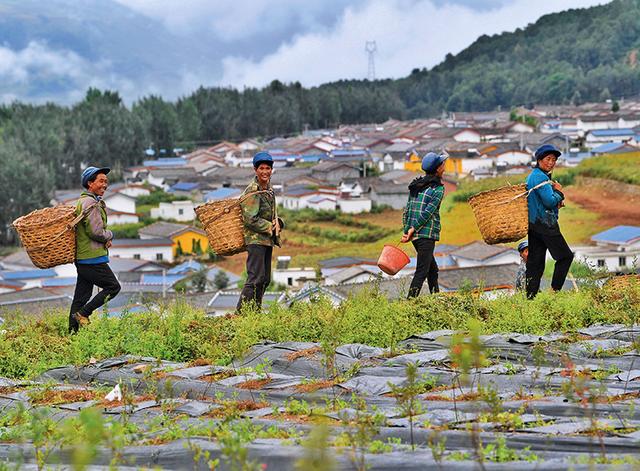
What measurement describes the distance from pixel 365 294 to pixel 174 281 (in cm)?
2373

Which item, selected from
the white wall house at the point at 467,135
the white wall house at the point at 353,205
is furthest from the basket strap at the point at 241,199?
the white wall house at the point at 467,135

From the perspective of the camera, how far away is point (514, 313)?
20.0ft

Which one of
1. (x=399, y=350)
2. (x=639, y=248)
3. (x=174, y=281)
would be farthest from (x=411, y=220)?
(x=174, y=281)

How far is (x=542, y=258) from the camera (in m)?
6.88

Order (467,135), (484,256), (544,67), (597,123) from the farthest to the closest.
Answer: (544,67)
(597,123)
(467,135)
(484,256)

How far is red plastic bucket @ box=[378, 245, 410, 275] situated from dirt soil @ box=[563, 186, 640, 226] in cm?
2471

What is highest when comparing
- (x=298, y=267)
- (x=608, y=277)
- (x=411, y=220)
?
(x=411, y=220)

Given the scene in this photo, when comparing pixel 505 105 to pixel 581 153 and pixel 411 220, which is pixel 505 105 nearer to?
pixel 581 153

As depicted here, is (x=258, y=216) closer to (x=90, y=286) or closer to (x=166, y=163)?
(x=90, y=286)

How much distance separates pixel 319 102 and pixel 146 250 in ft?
203

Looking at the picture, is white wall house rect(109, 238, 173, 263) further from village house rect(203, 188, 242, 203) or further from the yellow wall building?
village house rect(203, 188, 242, 203)

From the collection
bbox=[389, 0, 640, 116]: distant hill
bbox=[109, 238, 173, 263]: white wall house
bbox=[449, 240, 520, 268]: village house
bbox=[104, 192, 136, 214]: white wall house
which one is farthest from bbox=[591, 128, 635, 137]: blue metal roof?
bbox=[389, 0, 640, 116]: distant hill

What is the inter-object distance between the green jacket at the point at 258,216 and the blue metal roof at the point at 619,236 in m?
20.2

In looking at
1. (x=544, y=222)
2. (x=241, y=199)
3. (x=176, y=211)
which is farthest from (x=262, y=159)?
(x=176, y=211)
